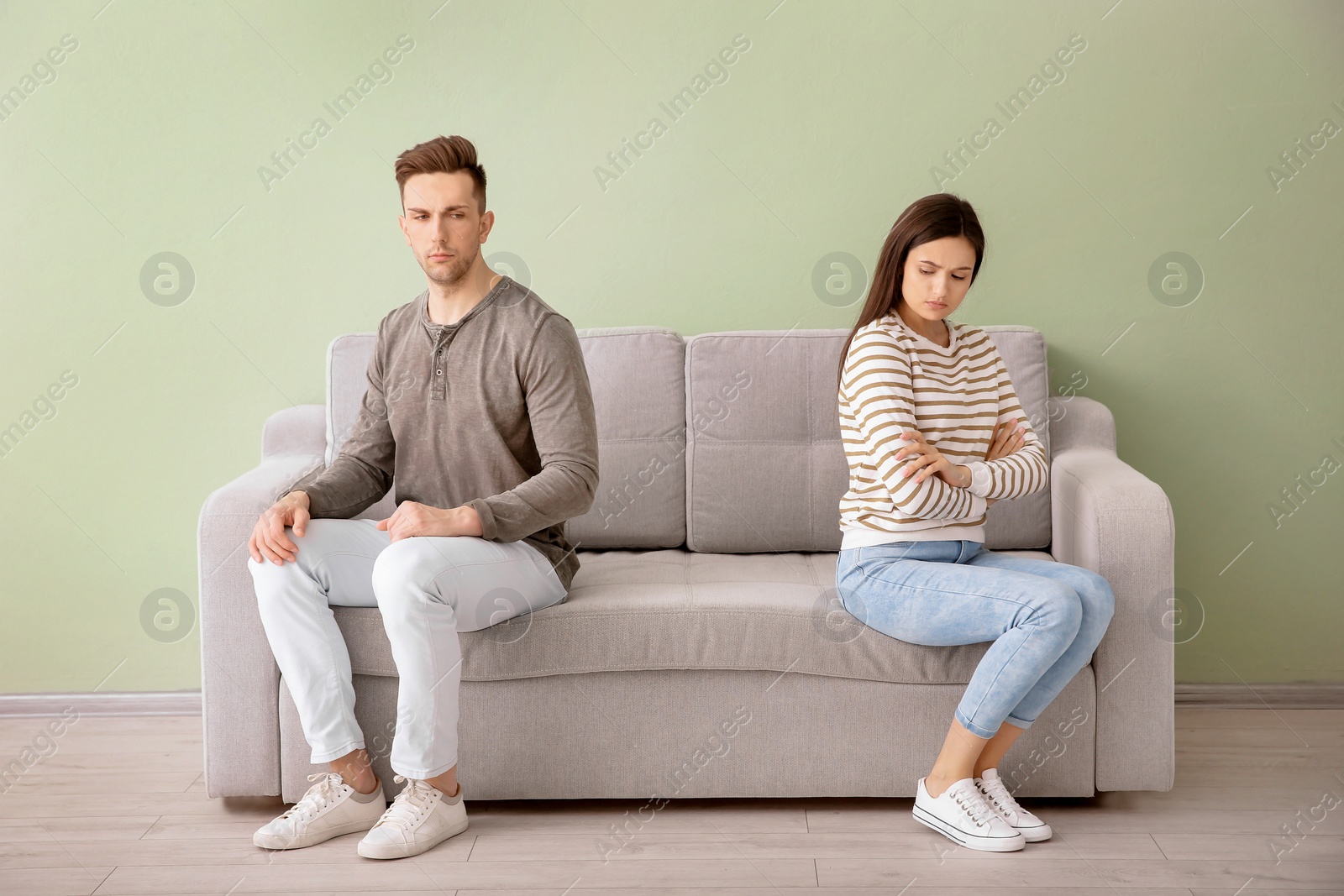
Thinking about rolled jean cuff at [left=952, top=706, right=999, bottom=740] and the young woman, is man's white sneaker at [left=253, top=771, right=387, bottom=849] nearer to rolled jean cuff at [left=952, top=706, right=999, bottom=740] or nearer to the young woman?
the young woman

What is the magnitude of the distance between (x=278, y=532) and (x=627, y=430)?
2.74ft

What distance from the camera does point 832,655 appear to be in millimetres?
1864

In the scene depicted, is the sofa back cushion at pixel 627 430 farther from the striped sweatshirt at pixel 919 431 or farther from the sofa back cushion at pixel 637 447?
the striped sweatshirt at pixel 919 431

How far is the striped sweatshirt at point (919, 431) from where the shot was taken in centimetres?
183

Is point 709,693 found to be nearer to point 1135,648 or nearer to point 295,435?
point 1135,648

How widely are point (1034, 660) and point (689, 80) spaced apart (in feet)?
5.25

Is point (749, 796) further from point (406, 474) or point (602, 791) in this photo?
point (406, 474)

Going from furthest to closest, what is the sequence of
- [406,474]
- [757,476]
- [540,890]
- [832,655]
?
[757,476] < [406,474] < [832,655] < [540,890]

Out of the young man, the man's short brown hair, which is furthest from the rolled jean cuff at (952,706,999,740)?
the man's short brown hair

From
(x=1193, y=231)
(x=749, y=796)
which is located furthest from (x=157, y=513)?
(x=1193, y=231)

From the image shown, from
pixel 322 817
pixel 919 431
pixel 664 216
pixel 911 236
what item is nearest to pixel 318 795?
pixel 322 817

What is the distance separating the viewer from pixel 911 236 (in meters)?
1.87

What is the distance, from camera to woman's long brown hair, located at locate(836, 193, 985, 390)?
1.85 m

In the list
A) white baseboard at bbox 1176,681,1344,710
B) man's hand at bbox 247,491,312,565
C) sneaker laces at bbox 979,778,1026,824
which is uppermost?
man's hand at bbox 247,491,312,565
